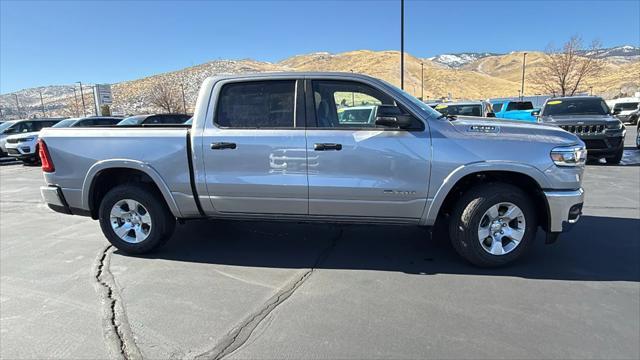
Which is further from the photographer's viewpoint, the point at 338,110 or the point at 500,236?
the point at 338,110

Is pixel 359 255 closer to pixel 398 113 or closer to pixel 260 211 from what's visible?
pixel 260 211

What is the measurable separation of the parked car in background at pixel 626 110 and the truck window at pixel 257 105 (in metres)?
34.0

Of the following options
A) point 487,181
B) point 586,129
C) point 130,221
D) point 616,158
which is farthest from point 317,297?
point 616,158

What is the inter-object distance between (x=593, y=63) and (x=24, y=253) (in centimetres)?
5858

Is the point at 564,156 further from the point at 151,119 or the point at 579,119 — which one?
the point at 151,119

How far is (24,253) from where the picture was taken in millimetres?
5086

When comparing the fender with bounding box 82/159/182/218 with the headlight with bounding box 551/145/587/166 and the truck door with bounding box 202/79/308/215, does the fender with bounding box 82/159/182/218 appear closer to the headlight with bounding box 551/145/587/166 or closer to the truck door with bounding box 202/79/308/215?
the truck door with bounding box 202/79/308/215

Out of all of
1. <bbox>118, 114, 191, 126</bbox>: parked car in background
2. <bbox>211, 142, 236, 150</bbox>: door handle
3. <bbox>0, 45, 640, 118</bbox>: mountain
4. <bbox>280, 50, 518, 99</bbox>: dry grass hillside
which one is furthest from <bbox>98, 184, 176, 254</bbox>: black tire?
<bbox>280, 50, 518, 99</bbox>: dry grass hillside

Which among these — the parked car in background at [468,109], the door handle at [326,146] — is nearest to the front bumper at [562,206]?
the door handle at [326,146]

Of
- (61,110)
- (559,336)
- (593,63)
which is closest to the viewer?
(559,336)

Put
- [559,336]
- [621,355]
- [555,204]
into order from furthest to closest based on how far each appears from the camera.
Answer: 1. [555,204]
2. [559,336]
3. [621,355]

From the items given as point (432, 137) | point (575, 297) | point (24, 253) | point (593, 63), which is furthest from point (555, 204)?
point (593, 63)

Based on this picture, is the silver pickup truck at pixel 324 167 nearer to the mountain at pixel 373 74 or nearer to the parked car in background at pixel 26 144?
the parked car in background at pixel 26 144

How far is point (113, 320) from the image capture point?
3.32 metres
